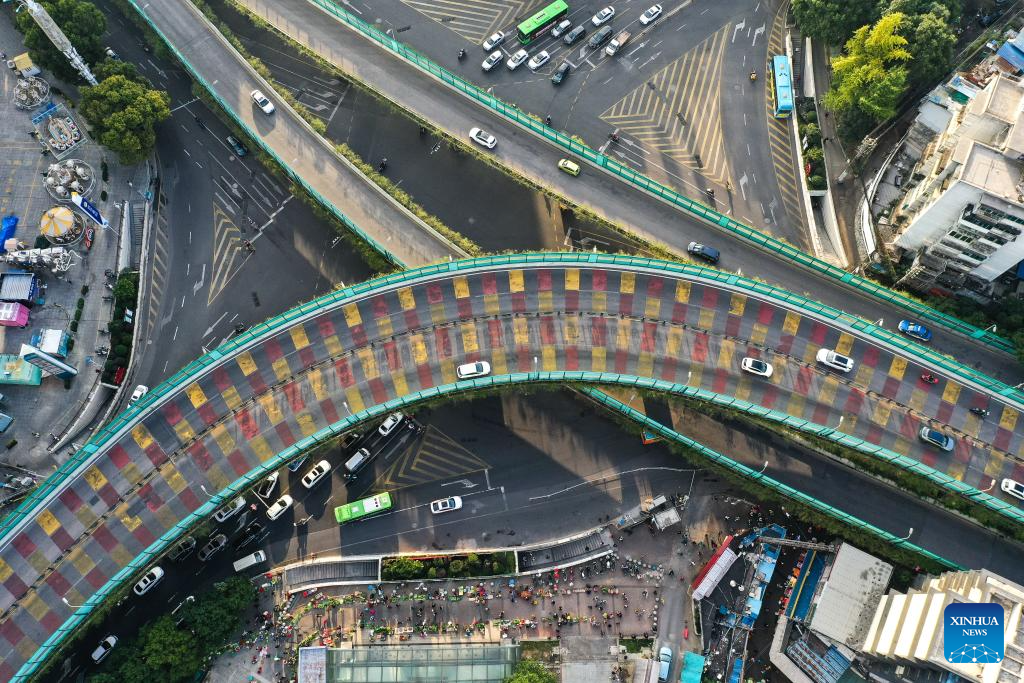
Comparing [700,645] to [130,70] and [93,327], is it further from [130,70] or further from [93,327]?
[130,70]

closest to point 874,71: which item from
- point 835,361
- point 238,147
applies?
point 835,361

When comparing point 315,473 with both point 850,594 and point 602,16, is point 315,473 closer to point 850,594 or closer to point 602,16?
point 850,594

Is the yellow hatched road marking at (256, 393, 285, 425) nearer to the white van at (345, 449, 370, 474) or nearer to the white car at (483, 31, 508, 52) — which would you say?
the white van at (345, 449, 370, 474)

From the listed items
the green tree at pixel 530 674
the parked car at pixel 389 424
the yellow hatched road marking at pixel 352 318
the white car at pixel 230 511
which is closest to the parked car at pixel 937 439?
the green tree at pixel 530 674

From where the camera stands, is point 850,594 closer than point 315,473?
Yes

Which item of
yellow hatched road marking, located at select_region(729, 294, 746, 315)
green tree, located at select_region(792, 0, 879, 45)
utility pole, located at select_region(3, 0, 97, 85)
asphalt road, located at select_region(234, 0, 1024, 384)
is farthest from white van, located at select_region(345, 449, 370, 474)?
green tree, located at select_region(792, 0, 879, 45)
